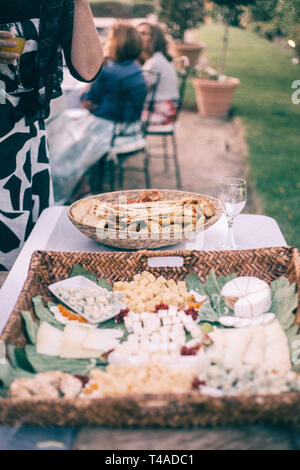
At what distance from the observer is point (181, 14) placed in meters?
9.00

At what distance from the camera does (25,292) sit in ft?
4.20

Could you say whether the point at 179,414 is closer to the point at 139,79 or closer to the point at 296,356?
the point at 296,356

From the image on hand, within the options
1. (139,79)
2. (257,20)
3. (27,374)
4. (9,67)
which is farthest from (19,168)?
(139,79)

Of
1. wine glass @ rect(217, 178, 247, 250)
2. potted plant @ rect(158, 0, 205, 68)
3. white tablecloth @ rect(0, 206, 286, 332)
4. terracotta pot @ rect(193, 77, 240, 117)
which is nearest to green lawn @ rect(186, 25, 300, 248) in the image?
terracotta pot @ rect(193, 77, 240, 117)

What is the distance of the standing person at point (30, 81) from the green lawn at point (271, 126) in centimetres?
242

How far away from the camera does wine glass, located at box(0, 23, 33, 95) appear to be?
168cm

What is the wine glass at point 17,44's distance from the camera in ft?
5.50

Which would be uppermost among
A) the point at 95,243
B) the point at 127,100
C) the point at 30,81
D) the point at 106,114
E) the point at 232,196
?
the point at 30,81

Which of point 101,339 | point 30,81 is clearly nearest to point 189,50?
point 30,81

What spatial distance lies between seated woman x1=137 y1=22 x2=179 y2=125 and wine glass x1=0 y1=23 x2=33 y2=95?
9.64 ft

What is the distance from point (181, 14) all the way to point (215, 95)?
2649 millimetres

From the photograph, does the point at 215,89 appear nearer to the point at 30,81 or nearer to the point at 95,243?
the point at 30,81

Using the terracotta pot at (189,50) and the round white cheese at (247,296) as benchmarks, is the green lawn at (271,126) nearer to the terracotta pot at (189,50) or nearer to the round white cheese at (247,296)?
the terracotta pot at (189,50)

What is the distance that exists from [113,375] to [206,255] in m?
0.57
